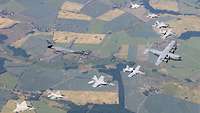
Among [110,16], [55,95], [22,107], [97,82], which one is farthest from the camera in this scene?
[110,16]

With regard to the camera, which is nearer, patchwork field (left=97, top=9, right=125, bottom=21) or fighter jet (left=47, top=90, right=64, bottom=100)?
fighter jet (left=47, top=90, right=64, bottom=100)

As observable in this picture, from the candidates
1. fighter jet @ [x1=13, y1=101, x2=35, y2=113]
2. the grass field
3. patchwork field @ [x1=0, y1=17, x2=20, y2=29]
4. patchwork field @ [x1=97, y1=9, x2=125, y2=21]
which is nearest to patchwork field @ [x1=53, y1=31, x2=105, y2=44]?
patchwork field @ [x1=97, y1=9, x2=125, y2=21]

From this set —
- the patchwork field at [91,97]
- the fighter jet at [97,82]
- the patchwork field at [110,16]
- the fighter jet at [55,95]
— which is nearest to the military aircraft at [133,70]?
the patchwork field at [91,97]

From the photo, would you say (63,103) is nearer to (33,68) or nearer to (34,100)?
(34,100)

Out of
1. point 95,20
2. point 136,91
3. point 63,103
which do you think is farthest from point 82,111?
point 95,20

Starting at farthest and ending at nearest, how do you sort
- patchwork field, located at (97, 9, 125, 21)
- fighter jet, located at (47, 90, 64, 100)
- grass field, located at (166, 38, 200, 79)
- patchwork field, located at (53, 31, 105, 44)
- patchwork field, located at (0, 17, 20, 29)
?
patchwork field, located at (97, 9, 125, 21) < patchwork field, located at (0, 17, 20, 29) < patchwork field, located at (53, 31, 105, 44) < grass field, located at (166, 38, 200, 79) < fighter jet, located at (47, 90, 64, 100)

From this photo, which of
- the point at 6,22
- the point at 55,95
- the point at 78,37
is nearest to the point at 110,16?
the point at 78,37

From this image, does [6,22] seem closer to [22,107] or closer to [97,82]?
[22,107]

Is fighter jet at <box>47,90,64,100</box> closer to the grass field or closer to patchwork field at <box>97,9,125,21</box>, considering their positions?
the grass field

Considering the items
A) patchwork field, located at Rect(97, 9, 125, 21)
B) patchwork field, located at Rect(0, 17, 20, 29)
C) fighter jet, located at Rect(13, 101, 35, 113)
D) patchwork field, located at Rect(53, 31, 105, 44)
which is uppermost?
patchwork field, located at Rect(97, 9, 125, 21)

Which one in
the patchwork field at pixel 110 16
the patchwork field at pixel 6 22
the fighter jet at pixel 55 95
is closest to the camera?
the fighter jet at pixel 55 95

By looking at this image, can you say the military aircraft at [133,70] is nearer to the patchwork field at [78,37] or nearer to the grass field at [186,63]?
the grass field at [186,63]
